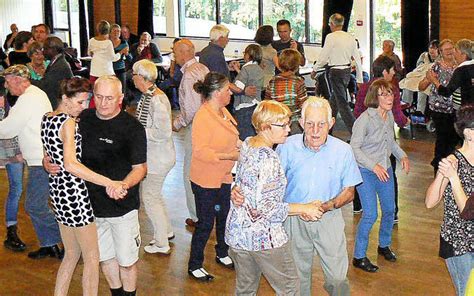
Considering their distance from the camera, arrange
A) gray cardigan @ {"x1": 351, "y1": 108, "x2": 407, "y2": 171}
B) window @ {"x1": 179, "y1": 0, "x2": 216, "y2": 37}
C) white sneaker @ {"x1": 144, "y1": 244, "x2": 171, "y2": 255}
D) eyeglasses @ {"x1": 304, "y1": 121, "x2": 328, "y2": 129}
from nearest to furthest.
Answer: eyeglasses @ {"x1": 304, "y1": 121, "x2": 328, "y2": 129} < gray cardigan @ {"x1": 351, "y1": 108, "x2": 407, "y2": 171} < white sneaker @ {"x1": 144, "y1": 244, "x2": 171, "y2": 255} < window @ {"x1": 179, "y1": 0, "x2": 216, "y2": 37}

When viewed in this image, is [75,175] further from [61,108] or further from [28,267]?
[28,267]

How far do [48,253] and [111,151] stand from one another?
210 centimetres

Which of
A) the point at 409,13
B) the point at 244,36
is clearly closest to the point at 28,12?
the point at 244,36

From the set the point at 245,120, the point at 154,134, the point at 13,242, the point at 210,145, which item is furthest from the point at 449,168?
the point at 245,120

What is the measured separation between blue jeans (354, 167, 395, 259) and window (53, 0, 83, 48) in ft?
44.7

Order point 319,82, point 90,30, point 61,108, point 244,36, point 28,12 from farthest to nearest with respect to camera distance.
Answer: point 28,12
point 90,30
point 244,36
point 319,82
point 61,108

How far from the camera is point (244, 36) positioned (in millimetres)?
15289

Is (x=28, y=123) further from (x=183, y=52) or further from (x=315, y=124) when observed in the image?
(x=315, y=124)

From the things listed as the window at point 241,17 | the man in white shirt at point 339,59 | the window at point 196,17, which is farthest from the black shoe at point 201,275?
the window at point 196,17

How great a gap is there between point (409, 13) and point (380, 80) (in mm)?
6555

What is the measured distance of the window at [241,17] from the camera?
15.2 metres

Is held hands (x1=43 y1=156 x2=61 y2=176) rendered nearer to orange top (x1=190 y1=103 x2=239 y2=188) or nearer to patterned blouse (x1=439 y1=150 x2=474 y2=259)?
orange top (x1=190 y1=103 x2=239 y2=188)

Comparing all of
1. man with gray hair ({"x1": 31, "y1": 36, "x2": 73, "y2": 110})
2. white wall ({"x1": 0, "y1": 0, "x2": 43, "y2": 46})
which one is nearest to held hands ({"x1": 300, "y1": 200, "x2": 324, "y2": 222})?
man with gray hair ({"x1": 31, "y1": 36, "x2": 73, "y2": 110})

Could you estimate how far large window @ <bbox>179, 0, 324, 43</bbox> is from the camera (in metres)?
14.2
